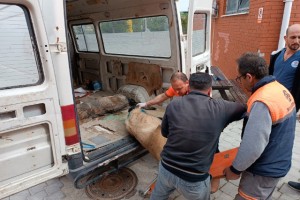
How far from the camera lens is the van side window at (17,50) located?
1.69 metres

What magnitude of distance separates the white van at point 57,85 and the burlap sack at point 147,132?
141mm

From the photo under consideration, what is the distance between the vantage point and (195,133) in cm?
172

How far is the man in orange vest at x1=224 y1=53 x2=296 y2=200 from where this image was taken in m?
1.57

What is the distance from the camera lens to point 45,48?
178cm

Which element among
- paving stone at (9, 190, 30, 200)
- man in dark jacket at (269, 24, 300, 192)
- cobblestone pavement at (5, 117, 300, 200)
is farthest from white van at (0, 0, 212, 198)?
man in dark jacket at (269, 24, 300, 192)

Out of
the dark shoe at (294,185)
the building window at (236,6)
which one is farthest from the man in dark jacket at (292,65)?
the building window at (236,6)

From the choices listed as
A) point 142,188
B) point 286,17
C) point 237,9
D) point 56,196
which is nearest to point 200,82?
point 142,188

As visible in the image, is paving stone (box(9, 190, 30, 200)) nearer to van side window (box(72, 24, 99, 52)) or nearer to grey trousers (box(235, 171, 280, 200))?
grey trousers (box(235, 171, 280, 200))

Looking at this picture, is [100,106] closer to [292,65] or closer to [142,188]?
[142,188]

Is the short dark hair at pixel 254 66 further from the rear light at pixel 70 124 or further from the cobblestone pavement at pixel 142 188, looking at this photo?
the cobblestone pavement at pixel 142 188

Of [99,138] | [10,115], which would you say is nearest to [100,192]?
[99,138]

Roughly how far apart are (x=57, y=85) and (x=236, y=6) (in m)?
6.67

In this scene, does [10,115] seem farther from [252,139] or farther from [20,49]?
[252,139]

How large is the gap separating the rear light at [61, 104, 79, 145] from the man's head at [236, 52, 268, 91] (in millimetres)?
1447
